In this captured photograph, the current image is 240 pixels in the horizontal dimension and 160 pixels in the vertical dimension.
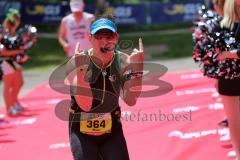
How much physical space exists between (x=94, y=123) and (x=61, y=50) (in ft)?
52.6

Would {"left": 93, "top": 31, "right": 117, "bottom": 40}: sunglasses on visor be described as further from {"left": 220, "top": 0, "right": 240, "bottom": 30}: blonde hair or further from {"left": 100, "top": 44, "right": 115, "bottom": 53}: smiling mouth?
{"left": 220, "top": 0, "right": 240, "bottom": 30}: blonde hair

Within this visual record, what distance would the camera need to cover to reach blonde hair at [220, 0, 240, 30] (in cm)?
479

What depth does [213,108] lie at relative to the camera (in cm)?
770

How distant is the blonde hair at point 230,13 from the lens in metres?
4.79

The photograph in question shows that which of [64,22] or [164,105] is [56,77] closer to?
[164,105]

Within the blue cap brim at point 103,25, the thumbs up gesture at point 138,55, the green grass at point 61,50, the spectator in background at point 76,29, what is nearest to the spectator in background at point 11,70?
the spectator in background at point 76,29

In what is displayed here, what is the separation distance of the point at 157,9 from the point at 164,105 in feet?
50.2

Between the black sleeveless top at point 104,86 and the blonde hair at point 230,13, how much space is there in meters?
1.29

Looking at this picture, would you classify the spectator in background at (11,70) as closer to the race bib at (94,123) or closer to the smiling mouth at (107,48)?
the race bib at (94,123)

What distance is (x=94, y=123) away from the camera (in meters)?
4.18

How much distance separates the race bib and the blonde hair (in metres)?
1.61

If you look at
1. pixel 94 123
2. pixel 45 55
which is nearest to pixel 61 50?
pixel 45 55

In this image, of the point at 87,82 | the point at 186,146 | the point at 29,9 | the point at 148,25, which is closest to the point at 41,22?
the point at 29,9

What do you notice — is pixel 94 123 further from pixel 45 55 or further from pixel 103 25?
pixel 45 55
